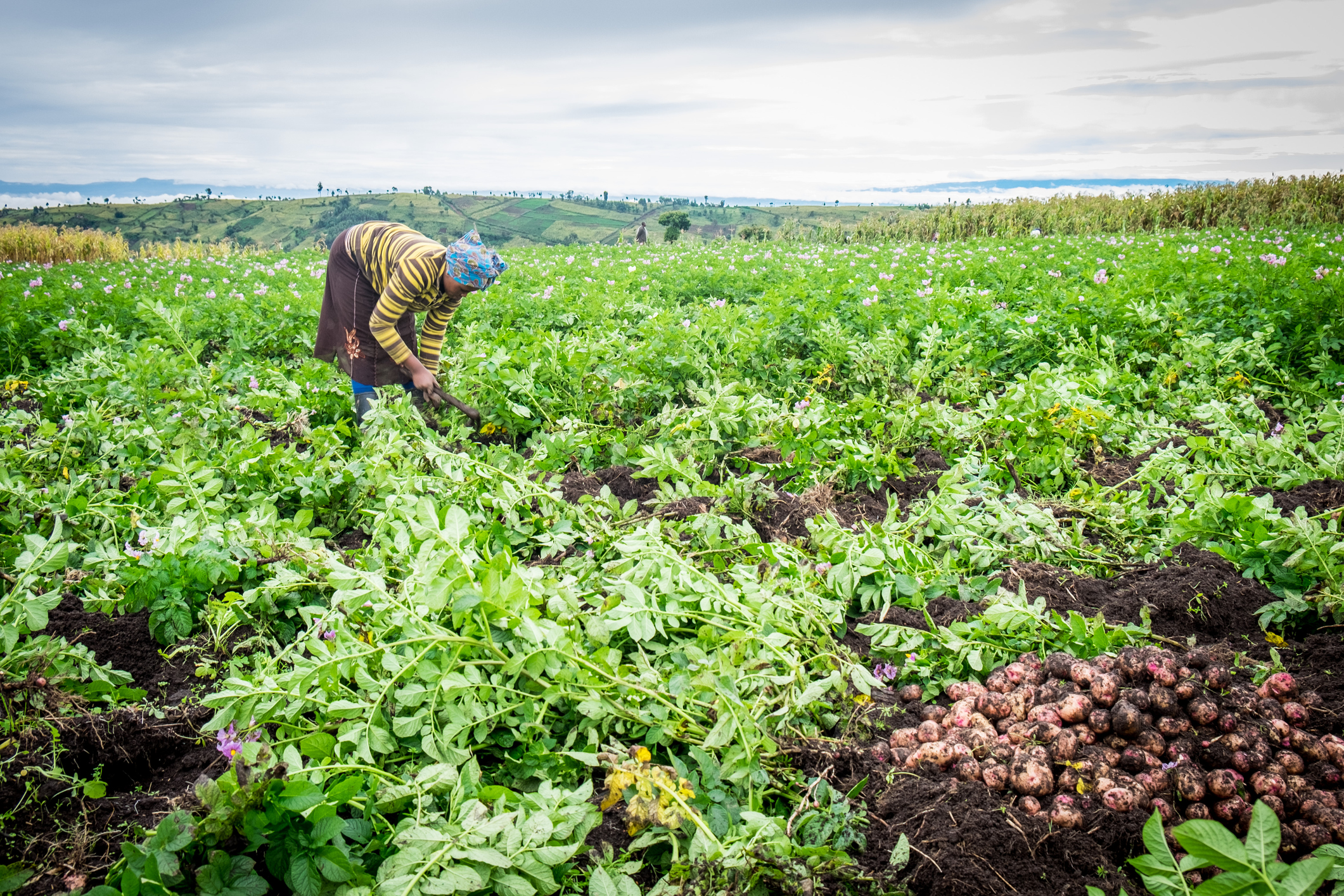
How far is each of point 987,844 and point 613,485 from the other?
2.55 metres

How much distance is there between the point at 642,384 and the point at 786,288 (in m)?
3.45

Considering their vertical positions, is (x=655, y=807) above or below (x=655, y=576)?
below

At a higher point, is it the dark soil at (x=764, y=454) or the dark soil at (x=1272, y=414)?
the dark soil at (x=1272, y=414)

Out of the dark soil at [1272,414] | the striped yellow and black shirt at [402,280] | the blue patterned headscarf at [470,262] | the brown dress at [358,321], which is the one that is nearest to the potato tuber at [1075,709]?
the dark soil at [1272,414]

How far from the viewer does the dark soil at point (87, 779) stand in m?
1.52

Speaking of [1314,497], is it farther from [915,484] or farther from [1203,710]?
[1203,710]

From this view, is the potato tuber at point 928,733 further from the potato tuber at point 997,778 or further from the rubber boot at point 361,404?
the rubber boot at point 361,404

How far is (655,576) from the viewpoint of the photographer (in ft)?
7.02

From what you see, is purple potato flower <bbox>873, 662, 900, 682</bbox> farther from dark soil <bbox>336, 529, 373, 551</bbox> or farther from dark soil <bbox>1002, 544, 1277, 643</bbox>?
dark soil <bbox>336, 529, 373, 551</bbox>

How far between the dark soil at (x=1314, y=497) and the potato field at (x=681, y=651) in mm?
18

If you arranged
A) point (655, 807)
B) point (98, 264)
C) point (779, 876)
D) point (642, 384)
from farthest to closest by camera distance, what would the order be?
point (98, 264), point (642, 384), point (655, 807), point (779, 876)

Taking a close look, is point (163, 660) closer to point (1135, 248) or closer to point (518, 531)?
point (518, 531)

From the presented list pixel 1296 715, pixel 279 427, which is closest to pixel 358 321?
pixel 279 427

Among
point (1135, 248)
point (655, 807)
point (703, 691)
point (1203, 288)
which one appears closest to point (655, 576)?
point (703, 691)
